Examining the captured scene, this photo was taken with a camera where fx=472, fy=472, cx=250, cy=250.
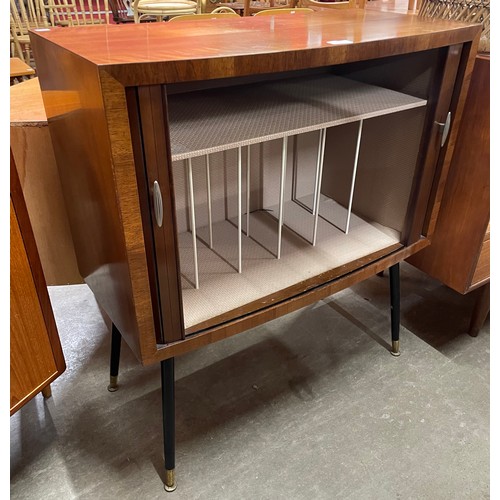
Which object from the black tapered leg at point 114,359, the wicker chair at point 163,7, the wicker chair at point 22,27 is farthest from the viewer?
the wicker chair at point 22,27

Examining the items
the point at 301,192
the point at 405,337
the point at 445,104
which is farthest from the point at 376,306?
the point at 445,104

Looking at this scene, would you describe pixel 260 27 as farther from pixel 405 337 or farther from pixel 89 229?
pixel 405 337

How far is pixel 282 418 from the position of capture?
3.88 feet

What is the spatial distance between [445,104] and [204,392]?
0.90 metres

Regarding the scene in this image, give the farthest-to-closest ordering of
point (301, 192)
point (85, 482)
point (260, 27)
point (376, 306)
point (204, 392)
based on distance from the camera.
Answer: point (376, 306) → point (301, 192) → point (204, 392) → point (85, 482) → point (260, 27)

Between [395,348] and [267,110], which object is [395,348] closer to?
[395,348]

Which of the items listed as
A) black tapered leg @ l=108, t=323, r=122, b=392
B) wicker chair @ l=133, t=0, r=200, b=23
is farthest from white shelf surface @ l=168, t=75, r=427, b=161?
wicker chair @ l=133, t=0, r=200, b=23

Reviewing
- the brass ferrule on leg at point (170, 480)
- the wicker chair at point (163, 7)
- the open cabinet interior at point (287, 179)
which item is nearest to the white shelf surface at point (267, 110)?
the open cabinet interior at point (287, 179)

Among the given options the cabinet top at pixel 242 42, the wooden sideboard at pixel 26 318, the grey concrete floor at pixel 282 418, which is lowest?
the grey concrete floor at pixel 282 418

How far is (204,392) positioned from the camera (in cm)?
125

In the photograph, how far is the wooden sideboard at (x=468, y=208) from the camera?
3.38ft

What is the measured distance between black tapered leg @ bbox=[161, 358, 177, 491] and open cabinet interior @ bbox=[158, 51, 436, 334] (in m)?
0.12

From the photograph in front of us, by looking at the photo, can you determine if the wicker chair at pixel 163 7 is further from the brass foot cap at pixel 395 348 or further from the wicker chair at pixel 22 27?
the brass foot cap at pixel 395 348

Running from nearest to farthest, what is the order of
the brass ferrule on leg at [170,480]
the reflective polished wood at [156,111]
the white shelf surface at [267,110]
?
the reflective polished wood at [156,111] < the white shelf surface at [267,110] < the brass ferrule on leg at [170,480]
